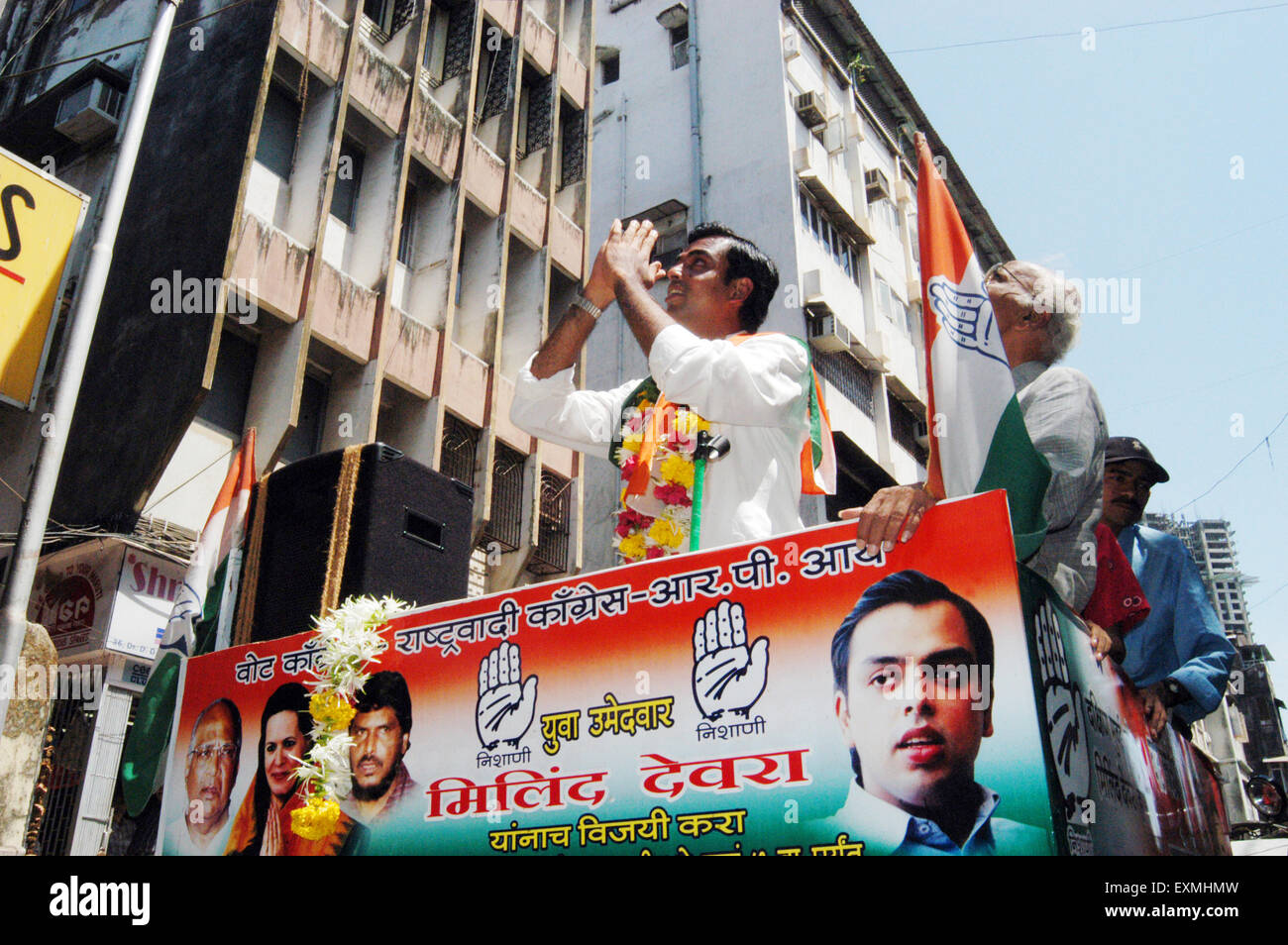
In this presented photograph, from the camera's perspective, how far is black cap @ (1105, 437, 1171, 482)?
456cm

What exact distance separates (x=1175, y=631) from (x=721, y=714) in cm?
257

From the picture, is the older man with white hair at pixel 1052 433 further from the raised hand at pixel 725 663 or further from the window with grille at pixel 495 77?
the window with grille at pixel 495 77

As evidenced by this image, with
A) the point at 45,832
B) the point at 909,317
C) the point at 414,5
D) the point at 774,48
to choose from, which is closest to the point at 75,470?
the point at 45,832

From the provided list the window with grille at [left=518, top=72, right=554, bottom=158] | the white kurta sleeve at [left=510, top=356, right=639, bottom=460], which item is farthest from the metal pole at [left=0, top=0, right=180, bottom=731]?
the window with grille at [left=518, top=72, right=554, bottom=158]

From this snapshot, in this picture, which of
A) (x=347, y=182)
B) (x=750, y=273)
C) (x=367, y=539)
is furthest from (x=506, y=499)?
(x=750, y=273)

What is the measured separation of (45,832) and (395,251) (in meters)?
7.78

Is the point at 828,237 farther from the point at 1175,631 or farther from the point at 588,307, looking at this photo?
the point at 588,307

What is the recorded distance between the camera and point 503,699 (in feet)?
10.3

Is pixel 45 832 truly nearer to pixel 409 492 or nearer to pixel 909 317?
pixel 409 492

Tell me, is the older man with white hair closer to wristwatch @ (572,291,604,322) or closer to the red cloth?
the red cloth

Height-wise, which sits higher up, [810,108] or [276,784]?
[810,108]

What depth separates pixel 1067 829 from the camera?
2266 millimetres

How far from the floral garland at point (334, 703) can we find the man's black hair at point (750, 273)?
5.99 feet

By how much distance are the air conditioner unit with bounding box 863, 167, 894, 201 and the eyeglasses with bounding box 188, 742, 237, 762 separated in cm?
2026
